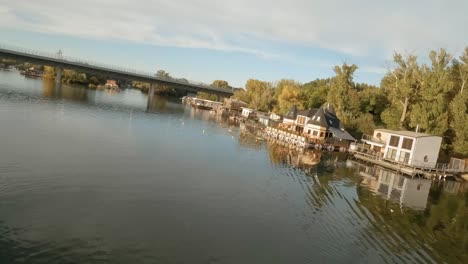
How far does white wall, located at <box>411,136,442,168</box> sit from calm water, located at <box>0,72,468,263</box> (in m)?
7.89

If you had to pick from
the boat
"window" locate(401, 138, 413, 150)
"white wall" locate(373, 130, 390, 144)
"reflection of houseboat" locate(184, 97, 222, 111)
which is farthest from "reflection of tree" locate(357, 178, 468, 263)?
"reflection of houseboat" locate(184, 97, 222, 111)

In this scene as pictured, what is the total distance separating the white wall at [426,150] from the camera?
5503cm

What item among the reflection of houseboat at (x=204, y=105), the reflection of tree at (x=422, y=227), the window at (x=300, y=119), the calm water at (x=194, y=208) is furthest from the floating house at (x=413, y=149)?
the reflection of houseboat at (x=204, y=105)

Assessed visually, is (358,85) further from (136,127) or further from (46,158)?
(46,158)

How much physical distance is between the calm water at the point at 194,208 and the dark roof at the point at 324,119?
25.9 metres

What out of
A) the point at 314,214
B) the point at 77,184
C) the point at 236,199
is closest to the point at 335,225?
the point at 314,214

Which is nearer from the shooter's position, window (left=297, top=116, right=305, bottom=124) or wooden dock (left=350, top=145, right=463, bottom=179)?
wooden dock (left=350, top=145, right=463, bottom=179)

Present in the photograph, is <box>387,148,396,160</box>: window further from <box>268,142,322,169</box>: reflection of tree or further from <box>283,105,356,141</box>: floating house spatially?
<box>283,105,356,141</box>: floating house

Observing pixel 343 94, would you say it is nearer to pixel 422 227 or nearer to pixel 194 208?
pixel 422 227

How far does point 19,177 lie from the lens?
25547mm

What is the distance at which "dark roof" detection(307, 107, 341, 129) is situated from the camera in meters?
72.8

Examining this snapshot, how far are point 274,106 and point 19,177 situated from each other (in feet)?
356

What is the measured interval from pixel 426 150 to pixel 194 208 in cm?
4407

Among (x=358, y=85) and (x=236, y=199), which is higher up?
(x=358, y=85)
